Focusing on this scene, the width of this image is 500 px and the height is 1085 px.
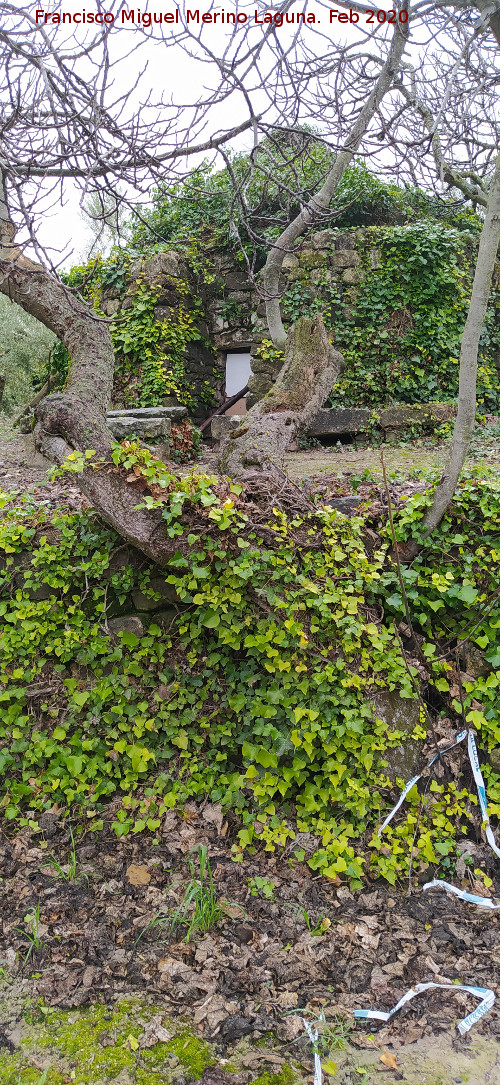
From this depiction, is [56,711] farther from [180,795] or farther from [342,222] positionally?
[342,222]

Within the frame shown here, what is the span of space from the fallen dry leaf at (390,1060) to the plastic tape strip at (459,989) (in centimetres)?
14

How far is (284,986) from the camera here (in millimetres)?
2570

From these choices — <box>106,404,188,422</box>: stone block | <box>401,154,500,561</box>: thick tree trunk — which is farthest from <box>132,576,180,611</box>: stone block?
<box>106,404,188,422</box>: stone block

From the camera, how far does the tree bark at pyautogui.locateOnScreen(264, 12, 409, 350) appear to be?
394cm

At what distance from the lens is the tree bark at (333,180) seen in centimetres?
394

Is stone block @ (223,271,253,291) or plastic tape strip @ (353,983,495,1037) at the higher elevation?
stone block @ (223,271,253,291)

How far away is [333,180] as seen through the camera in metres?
4.64

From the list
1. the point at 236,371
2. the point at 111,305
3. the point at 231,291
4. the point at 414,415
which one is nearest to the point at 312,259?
the point at 231,291

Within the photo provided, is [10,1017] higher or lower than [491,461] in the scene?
lower

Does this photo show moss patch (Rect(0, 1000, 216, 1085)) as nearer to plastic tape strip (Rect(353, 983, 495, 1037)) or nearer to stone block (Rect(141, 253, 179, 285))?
plastic tape strip (Rect(353, 983, 495, 1037))

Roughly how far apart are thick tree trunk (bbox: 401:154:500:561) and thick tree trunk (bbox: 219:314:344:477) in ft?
2.99

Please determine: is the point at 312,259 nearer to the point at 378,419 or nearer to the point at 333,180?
the point at 378,419

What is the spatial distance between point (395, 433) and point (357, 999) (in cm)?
672

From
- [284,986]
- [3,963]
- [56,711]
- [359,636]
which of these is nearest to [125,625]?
[56,711]
